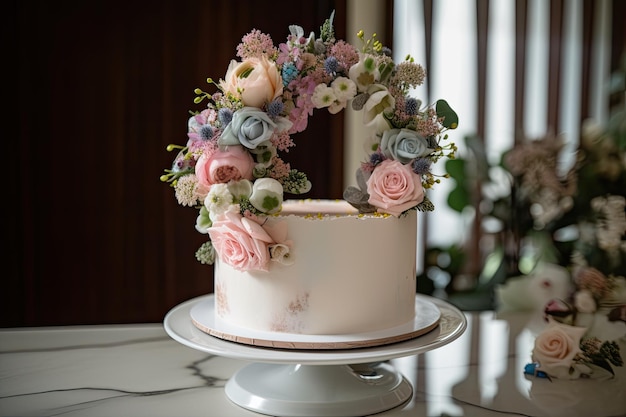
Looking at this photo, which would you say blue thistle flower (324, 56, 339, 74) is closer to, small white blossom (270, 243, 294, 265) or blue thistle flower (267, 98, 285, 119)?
blue thistle flower (267, 98, 285, 119)

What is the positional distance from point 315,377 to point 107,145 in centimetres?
144

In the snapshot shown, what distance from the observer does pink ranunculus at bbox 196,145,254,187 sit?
1.01 metres

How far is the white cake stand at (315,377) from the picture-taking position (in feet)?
3.21

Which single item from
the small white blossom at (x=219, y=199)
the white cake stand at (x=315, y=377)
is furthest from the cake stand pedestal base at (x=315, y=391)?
the small white blossom at (x=219, y=199)

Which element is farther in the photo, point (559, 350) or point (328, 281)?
point (559, 350)

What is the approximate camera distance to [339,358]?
96 cm

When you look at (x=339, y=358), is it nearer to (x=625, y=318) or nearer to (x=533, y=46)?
(x=625, y=318)

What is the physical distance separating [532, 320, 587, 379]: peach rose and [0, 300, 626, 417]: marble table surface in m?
0.02

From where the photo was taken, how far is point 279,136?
104 centimetres

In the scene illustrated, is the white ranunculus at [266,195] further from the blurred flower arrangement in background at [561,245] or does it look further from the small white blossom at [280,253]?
the blurred flower arrangement in background at [561,245]

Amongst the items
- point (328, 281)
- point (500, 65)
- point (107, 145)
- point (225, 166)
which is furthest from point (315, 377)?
point (500, 65)

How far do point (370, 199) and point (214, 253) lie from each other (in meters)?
0.28

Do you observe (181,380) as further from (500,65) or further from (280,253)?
(500,65)

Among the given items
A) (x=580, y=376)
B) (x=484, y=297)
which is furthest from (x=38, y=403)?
(x=484, y=297)
